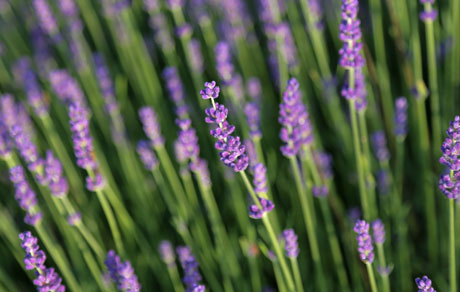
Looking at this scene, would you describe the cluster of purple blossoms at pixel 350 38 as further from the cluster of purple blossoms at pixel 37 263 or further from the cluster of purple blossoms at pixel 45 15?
the cluster of purple blossoms at pixel 45 15

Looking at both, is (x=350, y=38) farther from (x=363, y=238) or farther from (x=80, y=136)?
(x=80, y=136)

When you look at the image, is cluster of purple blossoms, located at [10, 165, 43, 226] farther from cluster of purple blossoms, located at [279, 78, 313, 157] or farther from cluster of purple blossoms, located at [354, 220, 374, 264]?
cluster of purple blossoms, located at [354, 220, 374, 264]

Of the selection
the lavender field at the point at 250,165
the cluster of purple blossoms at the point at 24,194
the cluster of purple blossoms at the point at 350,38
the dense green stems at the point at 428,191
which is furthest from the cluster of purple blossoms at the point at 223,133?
the dense green stems at the point at 428,191

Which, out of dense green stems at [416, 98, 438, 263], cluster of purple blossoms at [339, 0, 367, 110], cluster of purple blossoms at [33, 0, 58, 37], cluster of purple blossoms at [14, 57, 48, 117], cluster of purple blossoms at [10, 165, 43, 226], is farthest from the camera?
cluster of purple blossoms at [33, 0, 58, 37]

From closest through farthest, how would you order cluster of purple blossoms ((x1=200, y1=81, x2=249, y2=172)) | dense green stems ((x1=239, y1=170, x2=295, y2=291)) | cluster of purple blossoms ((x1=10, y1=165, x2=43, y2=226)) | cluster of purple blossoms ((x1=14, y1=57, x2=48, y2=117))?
1. cluster of purple blossoms ((x1=200, y1=81, x2=249, y2=172))
2. dense green stems ((x1=239, y1=170, x2=295, y2=291))
3. cluster of purple blossoms ((x1=10, y1=165, x2=43, y2=226))
4. cluster of purple blossoms ((x1=14, y1=57, x2=48, y2=117))

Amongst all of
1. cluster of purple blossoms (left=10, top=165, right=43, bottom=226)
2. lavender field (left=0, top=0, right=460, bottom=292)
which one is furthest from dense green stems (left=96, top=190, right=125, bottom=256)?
cluster of purple blossoms (left=10, top=165, right=43, bottom=226)

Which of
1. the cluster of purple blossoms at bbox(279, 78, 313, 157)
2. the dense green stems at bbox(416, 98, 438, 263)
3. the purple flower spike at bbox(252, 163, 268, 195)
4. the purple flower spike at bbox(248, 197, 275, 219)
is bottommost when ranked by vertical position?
the dense green stems at bbox(416, 98, 438, 263)

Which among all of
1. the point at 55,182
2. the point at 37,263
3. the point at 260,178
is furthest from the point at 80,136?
the point at 260,178
